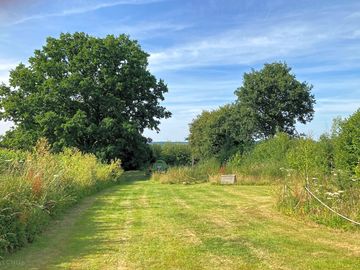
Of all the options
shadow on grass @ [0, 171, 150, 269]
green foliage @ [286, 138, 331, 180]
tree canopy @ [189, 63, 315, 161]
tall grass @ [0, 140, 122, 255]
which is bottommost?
shadow on grass @ [0, 171, 150, 269]

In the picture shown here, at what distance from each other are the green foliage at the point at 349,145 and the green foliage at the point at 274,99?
20.3m

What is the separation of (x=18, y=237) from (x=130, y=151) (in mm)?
27152

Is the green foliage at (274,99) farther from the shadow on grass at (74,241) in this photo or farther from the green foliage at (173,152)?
the shadow on grass at (74,241)

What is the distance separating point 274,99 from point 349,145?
2106cm

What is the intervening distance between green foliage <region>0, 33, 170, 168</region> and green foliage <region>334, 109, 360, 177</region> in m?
22.0

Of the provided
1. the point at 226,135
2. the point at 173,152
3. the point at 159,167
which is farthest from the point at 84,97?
the point at 173,152

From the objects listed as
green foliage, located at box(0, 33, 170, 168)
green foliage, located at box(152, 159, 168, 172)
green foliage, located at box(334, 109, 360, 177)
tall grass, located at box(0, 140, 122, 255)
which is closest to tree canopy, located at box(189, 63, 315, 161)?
green foliage, located at box(152, 159, 168, 172)

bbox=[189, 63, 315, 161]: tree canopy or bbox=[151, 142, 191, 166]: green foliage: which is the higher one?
bbox=[189, 63, 315, 161]: tree canopy

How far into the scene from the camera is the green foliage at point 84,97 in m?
31.6

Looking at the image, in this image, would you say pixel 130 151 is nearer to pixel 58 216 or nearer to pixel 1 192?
pixel 58 216

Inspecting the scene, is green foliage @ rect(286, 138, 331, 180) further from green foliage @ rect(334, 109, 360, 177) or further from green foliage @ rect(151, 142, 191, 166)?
green foliage @ rect(151, 142, 191, 166)

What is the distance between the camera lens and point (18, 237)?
707 centimetres

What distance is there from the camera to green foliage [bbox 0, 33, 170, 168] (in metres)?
31.6

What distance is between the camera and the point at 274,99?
31188mm
